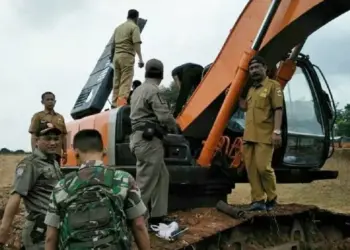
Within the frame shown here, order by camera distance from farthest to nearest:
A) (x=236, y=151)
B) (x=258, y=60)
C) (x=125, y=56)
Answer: (x=125, y=56) < (x=236, y=151) < (x=258, y=60)

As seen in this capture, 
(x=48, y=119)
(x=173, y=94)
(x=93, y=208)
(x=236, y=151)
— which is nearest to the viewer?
(x=93, y=208)

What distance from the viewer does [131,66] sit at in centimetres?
880

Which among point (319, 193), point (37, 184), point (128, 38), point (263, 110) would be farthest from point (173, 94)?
point (319, 193)

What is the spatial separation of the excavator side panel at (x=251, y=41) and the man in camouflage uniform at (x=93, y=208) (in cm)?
368

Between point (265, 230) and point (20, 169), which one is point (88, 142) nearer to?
point (20, 169)

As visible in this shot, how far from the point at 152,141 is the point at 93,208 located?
2979 mm

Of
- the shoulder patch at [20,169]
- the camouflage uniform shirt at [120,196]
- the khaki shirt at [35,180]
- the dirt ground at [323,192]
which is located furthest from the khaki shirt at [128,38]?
the dirt ground at [323,192]

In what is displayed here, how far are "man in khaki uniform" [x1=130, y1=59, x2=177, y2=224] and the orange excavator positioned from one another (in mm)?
381

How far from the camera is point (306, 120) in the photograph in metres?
8.12

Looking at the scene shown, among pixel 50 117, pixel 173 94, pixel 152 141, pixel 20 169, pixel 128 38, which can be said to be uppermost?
pixel 128 38

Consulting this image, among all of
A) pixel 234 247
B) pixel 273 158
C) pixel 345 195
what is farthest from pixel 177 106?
pixel 345 195

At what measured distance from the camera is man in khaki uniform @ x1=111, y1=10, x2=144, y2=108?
28.6 feet

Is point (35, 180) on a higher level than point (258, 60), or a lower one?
lower

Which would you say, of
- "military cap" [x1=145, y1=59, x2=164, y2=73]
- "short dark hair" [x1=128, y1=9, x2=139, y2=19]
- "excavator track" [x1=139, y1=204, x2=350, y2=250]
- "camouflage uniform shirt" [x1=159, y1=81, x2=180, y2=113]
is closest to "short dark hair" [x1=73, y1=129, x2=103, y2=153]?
"excavator track" [x1=139, y1=204, x2=350, y2=250]
